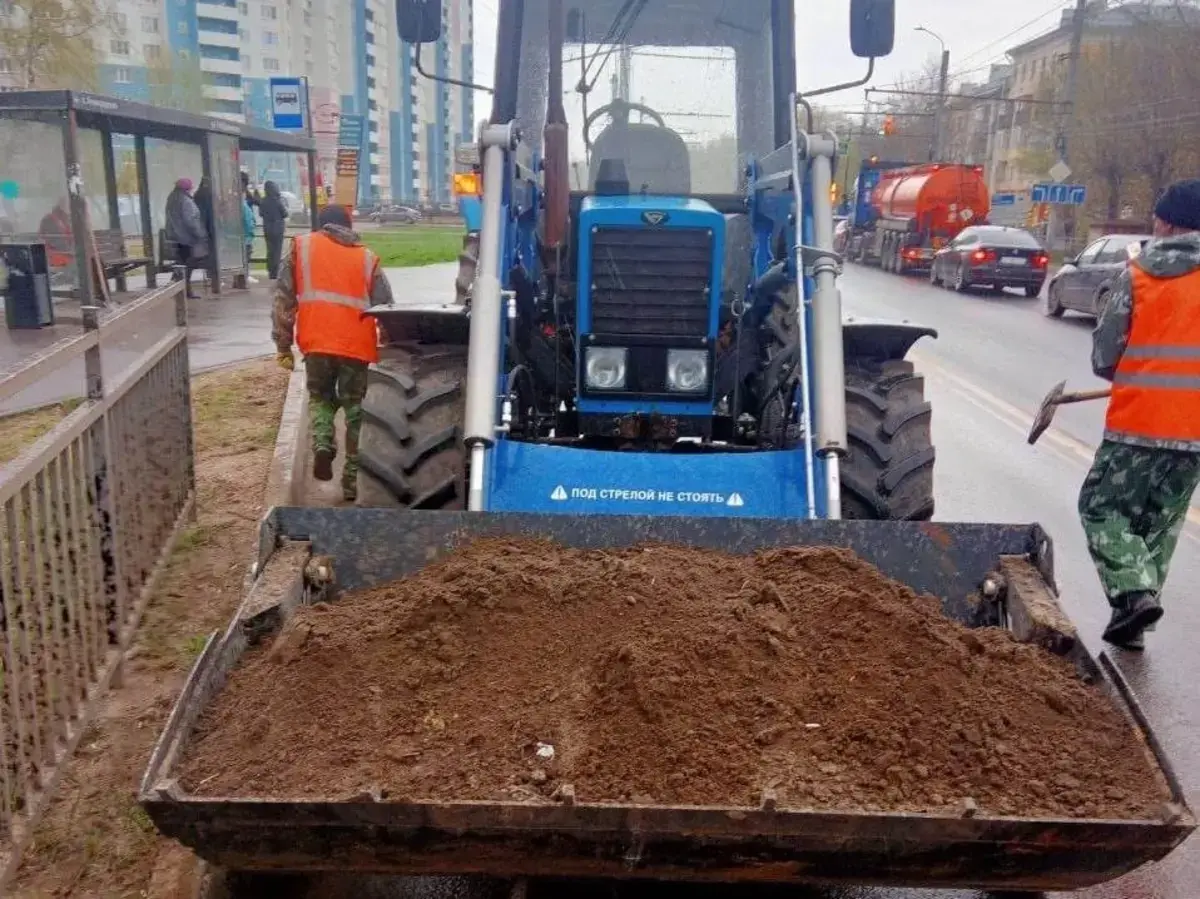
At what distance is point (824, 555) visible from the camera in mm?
3719

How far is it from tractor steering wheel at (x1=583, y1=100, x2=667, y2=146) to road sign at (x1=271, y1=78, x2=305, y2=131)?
12.9 m

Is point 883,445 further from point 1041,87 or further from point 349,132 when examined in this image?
point 1041,87

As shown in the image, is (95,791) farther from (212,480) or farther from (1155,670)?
(1155,670)

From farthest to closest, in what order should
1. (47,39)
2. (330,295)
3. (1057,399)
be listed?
(47,39) → (330,295) → (1057,399)

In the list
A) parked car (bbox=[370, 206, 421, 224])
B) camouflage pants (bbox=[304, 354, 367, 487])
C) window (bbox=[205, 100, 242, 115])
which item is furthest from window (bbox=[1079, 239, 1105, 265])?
window (bbox=[205, 100, 242, 115])

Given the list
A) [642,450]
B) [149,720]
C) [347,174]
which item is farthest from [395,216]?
[149,720]

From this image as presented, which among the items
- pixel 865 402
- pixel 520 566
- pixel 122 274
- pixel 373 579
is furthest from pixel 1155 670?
pixel 122 274

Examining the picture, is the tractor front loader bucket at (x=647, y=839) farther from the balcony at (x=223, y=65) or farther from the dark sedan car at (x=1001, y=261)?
the balcony at (x=223, y=65)

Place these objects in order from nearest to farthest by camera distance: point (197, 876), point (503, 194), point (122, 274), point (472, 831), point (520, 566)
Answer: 1. point (472, 831)
2. point (197, 876)
3. point (520, 566)
4. point (503, 194)
5. point (122, 274)

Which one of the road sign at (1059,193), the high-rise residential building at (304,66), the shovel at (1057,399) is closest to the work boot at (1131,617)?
the shovel at (1057,399)

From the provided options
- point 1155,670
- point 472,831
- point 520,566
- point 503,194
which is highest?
point 503,194

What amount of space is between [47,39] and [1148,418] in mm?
34088

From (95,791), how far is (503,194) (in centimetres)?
288

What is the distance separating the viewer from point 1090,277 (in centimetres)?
1883
